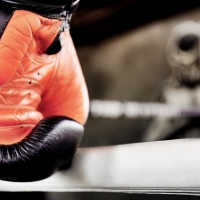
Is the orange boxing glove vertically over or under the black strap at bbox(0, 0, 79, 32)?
under

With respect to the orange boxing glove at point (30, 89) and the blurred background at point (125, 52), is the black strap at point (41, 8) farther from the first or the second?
the blurred background at point (125, 52)

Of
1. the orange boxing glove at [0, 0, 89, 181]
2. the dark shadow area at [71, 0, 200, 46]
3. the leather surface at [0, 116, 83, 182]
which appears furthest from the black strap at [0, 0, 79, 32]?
the dark shadow area at [71, 0, 200, 46]

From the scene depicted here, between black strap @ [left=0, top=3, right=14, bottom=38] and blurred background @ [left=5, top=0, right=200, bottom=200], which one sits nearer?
black strap @ [left=0, top=3, right=14, bottom=38]

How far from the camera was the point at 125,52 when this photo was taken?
8.16 ft

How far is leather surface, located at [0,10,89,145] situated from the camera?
69 cm

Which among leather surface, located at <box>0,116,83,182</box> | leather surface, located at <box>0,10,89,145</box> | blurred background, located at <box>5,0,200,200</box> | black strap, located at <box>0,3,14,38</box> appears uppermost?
black strap, located at <box>0,3,14,38</box>

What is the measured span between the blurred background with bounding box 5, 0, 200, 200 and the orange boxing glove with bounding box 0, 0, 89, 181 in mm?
1654

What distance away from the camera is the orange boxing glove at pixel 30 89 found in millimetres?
661

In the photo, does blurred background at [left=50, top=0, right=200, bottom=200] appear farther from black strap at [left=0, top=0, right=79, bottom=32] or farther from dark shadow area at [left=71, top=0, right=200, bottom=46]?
black strap at [left=0, top=0, right=79, bottom=32]

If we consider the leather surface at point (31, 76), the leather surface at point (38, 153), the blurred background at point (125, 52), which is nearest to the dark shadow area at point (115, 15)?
the blurred background at point (125, 52)

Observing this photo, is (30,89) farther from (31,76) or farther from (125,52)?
(125,52)

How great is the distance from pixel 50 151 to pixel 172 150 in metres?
0.23

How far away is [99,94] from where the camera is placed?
2.52m

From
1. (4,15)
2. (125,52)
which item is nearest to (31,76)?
(4,15)
